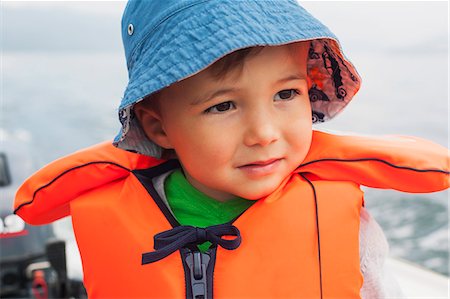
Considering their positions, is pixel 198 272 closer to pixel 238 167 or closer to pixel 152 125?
pixel 238 167

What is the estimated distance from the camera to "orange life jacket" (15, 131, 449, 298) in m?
1.05

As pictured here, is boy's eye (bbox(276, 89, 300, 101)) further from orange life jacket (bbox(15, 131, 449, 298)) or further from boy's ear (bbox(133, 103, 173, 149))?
boy's ear (bbox(133, 103, 173, 149))

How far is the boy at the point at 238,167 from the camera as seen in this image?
3.18ft

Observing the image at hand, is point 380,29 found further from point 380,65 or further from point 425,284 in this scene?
point 425,284

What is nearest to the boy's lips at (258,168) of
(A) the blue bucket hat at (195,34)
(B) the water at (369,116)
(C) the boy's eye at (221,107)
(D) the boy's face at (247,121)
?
(D) the boy's face at (247,121)

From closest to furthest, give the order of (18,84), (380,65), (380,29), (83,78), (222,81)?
(222,81)
(380,29)
(18,84)
(83,78)
(380,65)

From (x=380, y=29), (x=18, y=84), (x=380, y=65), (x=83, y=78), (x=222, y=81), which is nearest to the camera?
(x=222, y=81)

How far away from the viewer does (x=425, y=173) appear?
3.64ft

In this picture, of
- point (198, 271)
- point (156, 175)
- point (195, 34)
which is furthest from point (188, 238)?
point (195, 34)

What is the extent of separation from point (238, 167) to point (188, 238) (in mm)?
183

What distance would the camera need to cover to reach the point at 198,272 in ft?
3.49

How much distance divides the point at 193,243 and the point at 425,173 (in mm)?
510

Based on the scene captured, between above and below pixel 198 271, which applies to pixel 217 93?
above

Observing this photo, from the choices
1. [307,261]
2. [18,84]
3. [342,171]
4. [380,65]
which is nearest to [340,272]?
[307,261]
